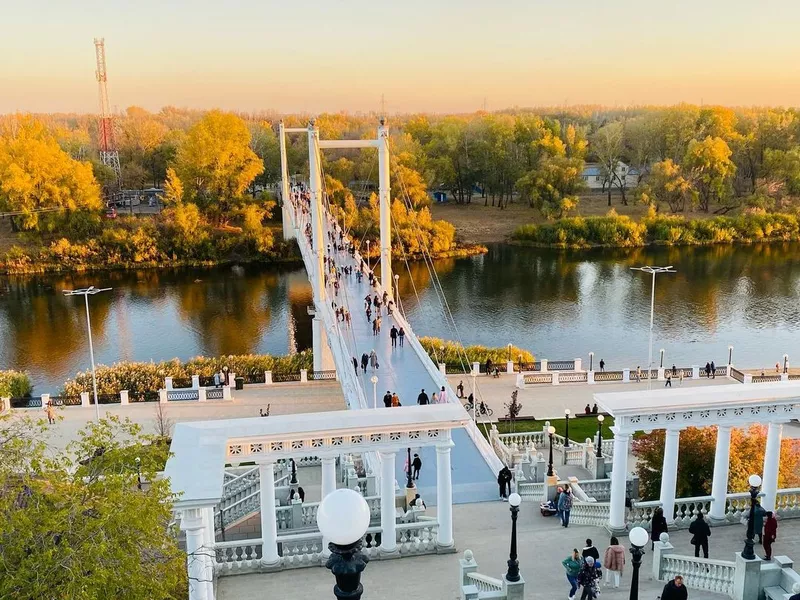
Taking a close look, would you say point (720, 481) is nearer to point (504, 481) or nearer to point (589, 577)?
point (589, 577)

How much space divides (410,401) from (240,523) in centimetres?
849

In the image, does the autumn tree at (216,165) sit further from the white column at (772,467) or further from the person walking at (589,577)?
the person walking at (589,577)

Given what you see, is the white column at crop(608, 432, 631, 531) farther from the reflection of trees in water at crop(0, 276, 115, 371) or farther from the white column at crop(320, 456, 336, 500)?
the reflection of trees in water at crop(0, 276, 115, 371)

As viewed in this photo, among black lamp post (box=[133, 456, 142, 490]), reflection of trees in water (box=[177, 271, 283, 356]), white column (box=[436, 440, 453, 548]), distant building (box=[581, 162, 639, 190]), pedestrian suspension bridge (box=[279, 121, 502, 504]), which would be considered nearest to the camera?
black lamp post (box=[133, 456, 142, 490])

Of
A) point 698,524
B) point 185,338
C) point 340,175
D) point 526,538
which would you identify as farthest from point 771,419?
point 340,175

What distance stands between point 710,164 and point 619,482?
237ft

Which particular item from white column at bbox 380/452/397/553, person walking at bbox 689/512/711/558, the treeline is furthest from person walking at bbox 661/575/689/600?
the treeline

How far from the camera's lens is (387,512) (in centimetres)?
1272

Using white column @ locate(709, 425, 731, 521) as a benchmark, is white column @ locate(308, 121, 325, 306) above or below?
above

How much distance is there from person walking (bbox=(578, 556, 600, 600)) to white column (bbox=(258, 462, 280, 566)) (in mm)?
4809

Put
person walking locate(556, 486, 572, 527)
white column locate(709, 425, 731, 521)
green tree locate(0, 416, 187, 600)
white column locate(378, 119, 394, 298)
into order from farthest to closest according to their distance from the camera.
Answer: white column locate(378, 119, 394, 298) → person walking locate(556, 486, 572, 527) → white column locate(709, 425, 731, 521) → green tree locate(0, 416, 187, 600)

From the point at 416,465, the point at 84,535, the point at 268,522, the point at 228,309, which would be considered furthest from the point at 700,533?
the point at 228,309

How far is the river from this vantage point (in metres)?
41.9

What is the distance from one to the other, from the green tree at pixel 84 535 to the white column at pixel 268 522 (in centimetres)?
184
